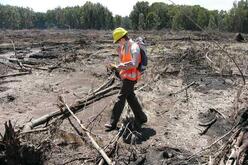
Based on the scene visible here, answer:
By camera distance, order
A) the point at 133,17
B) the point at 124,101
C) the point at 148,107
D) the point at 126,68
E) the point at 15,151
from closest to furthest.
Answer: the point at 15,151
the point at 126,68
the point at 124,101
the point at 148,107
the point at 133,17

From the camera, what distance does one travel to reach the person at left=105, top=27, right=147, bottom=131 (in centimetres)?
689

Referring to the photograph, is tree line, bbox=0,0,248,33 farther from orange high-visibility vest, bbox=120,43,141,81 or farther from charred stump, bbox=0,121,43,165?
charred stump, bbox=0,121,43,165

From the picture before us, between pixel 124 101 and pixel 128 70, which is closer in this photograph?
pixel 128 70

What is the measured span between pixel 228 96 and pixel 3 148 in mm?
6006

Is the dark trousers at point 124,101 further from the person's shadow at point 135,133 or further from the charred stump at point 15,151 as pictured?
the charred stump at point 15,151

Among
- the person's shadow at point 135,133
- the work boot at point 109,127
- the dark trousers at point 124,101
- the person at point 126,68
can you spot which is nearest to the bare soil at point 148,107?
the person's shadow at point 135,133

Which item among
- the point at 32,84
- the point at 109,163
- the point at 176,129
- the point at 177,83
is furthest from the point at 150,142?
the point at 32,84

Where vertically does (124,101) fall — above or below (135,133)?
above

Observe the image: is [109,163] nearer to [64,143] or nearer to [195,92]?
[64,143]

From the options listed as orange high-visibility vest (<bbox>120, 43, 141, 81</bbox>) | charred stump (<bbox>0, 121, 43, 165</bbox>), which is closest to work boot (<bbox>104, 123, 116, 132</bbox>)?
orange high-visibility vest (<bbox>120, 43, 141, 81</bbox>)

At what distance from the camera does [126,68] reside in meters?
6.95

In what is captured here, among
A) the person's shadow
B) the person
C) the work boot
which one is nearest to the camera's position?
the person's shadow

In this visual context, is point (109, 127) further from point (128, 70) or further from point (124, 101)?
point (128, 70)

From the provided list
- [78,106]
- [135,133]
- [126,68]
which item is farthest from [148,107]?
[126,68]
